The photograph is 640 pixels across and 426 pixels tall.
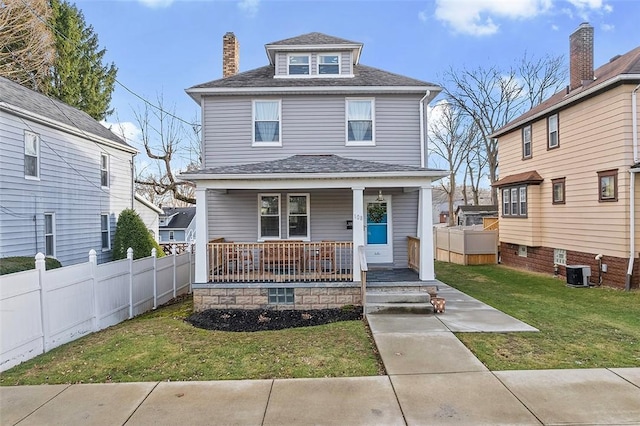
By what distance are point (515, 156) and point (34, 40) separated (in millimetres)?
26613

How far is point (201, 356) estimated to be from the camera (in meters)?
5.71

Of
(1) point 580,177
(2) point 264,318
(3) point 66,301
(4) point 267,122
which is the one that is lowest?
(2) point 264,318

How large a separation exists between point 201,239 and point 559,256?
1311cm

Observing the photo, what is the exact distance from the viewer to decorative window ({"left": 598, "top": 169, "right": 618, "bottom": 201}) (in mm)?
11164

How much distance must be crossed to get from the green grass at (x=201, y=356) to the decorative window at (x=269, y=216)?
4.52m

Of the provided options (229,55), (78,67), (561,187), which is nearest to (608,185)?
(561,187)

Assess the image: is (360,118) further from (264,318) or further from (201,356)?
(201,356)

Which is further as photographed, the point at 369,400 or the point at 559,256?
the point at 559,256

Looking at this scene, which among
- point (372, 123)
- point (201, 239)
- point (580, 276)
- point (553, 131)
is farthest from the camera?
point (553, 131)

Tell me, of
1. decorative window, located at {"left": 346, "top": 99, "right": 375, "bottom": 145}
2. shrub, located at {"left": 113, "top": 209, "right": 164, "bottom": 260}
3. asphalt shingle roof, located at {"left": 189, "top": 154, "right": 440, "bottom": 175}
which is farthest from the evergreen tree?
decorative window, located at {"left": 346, "top": 99, "right": 375, "bottom": 145}

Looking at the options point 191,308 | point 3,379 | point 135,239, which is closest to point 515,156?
point 191,308

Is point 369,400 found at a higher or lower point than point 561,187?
lower

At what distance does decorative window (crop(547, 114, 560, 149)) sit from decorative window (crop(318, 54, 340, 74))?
28.8 feet

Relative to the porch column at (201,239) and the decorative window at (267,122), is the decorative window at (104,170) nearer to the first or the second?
the decorative window at (267,122)
